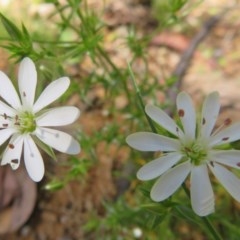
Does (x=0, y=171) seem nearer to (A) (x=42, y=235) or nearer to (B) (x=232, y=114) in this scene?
(A) (x=42, y=235)

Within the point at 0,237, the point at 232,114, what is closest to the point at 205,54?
the point at 232,114

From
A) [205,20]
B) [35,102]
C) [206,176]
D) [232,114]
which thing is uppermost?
[205,20]

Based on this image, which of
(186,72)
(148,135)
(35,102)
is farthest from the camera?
(186,72)

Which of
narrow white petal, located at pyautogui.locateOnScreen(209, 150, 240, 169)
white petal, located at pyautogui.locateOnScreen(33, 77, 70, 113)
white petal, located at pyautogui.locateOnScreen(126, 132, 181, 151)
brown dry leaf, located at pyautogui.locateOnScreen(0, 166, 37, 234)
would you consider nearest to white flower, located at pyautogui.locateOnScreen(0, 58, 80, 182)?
white petal, located at pyautogui.locateOnScreen(33, 77, 70, 113)

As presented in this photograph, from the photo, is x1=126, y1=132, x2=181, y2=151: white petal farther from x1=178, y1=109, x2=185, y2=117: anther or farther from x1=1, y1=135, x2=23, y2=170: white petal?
x1=1, y1=135, x2=23, y2=170: white petal

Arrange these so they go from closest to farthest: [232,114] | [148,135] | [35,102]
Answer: [148,135]
[35,102]
[232,114]

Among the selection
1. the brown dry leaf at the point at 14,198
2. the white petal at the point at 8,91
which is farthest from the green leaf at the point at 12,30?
the brown dry leaf at the point at 14,198
